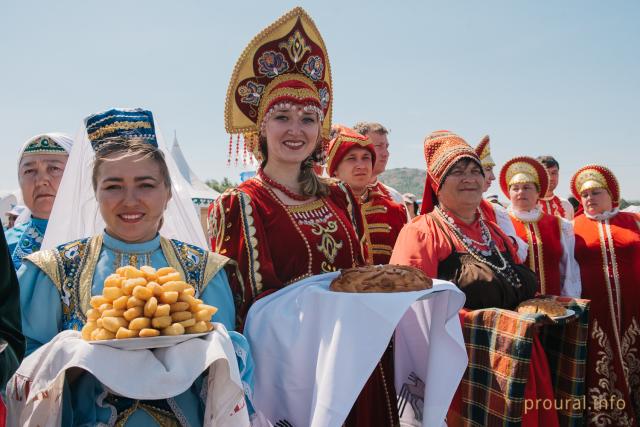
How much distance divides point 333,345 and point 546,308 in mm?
1405

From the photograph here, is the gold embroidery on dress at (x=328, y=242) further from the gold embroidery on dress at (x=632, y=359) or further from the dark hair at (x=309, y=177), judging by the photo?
the gold embroidery on dress at (x=632, y=359)

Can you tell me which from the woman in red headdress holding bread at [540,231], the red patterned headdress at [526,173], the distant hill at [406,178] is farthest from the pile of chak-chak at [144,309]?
the distant hill at [406,178]

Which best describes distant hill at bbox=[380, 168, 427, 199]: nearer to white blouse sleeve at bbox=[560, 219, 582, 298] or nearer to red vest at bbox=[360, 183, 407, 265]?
white blouse sleeve at bbox=[560, 219, 582, 298]

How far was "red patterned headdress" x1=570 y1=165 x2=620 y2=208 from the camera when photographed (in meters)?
5.18

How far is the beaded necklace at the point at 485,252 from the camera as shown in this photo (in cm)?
309

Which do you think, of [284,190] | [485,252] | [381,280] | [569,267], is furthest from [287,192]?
[569,267]

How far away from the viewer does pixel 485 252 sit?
3182mm

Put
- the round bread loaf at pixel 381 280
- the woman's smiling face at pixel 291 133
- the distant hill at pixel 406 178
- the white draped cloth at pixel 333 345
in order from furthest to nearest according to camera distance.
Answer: the distant hill at pixel 406 178
the woman's smiling face at pixel 291 133
the round bread loaf at pixel 381 280
the white draped cloth at pixel 333 345

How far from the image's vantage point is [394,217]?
14.2 ft

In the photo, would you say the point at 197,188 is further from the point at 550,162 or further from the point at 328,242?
the point at 328,242

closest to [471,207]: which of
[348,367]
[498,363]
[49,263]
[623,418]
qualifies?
[498,363]

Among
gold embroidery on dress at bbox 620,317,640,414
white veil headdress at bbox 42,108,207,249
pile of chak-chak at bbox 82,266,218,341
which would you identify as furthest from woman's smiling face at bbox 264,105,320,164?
gold embroidery on dress at bbox 620,317,640,414

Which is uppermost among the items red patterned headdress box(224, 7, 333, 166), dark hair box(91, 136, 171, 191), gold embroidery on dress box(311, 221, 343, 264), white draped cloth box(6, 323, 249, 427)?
red patterned headdress box(224, 7, 333, 166)

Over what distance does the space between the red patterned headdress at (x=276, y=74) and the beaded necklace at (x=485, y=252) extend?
1.02 meters
